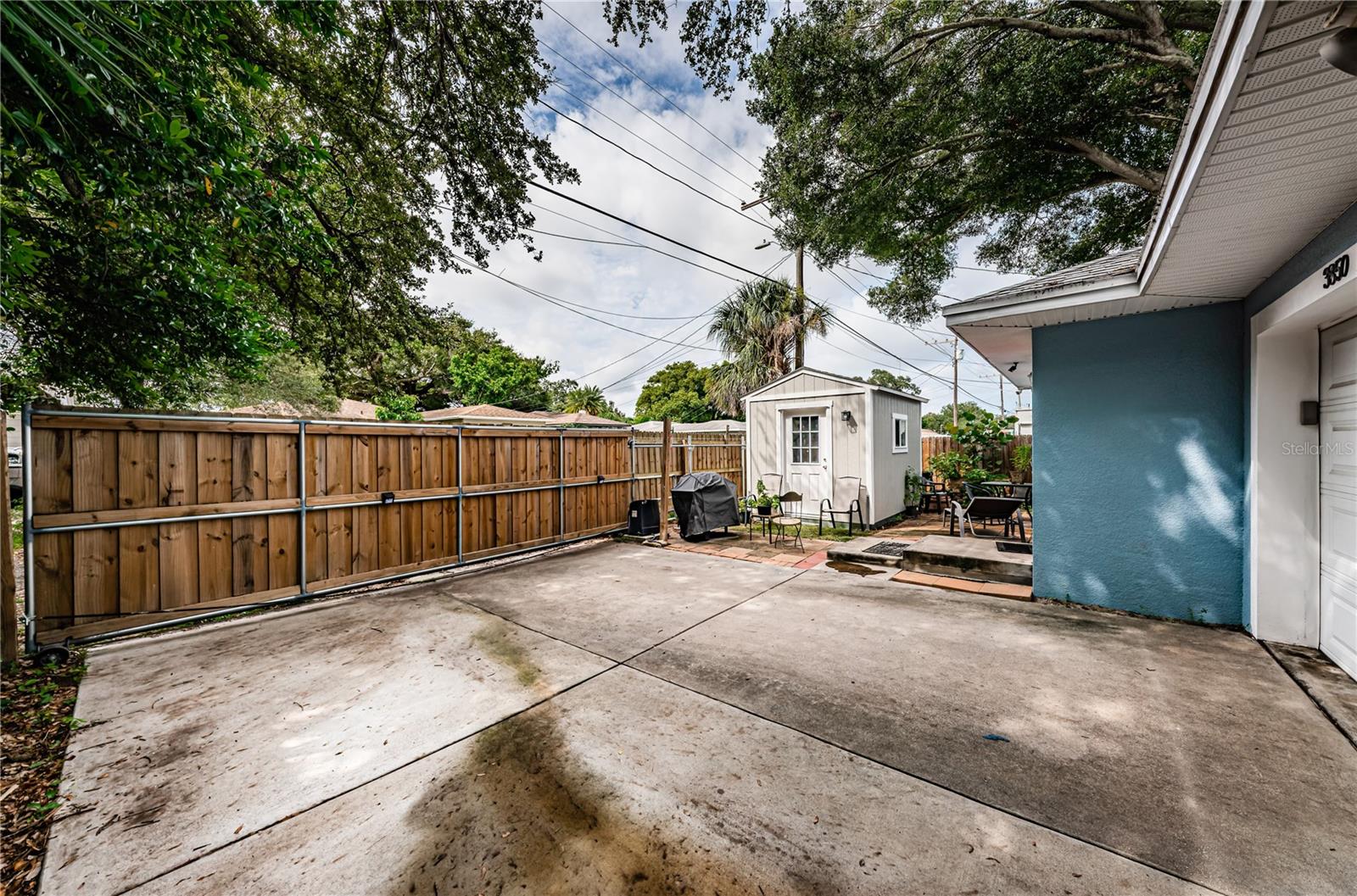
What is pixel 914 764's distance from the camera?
7.01 ft

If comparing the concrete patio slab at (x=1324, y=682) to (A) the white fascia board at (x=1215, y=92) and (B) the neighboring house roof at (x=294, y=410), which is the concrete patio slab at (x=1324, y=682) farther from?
(B) the neighboring house roof at (x=294, y=410)

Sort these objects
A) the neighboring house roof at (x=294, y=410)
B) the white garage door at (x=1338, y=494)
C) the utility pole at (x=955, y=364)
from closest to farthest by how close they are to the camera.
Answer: the white garage door at (x=1338, y=494), the neighboring house roof at (x=294, y=410), the utility pole at (x=955, y=364)

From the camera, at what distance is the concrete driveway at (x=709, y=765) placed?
1.61 m

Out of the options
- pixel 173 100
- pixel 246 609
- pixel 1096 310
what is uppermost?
pixel 173 100

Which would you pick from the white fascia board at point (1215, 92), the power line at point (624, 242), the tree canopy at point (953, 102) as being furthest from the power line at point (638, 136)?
the white fascia board at point (1215, 92)

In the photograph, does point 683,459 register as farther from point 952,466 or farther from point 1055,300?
point 1055,300

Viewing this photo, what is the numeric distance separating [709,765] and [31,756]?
3.35 m

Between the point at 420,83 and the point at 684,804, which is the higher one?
the point at 420,83

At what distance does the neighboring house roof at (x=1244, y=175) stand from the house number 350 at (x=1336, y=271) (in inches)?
9.9

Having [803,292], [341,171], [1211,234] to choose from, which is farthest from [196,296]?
[803,292]

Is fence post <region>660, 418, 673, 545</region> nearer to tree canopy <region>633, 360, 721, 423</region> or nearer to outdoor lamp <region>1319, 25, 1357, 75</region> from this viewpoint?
outdoor lamp <region>1319, 25, 1357, 75</region>

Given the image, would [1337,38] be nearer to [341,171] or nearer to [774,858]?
[774,858]

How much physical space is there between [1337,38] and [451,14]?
6434 millimetres

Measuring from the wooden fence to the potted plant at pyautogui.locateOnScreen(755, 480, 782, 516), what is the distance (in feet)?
14.7
